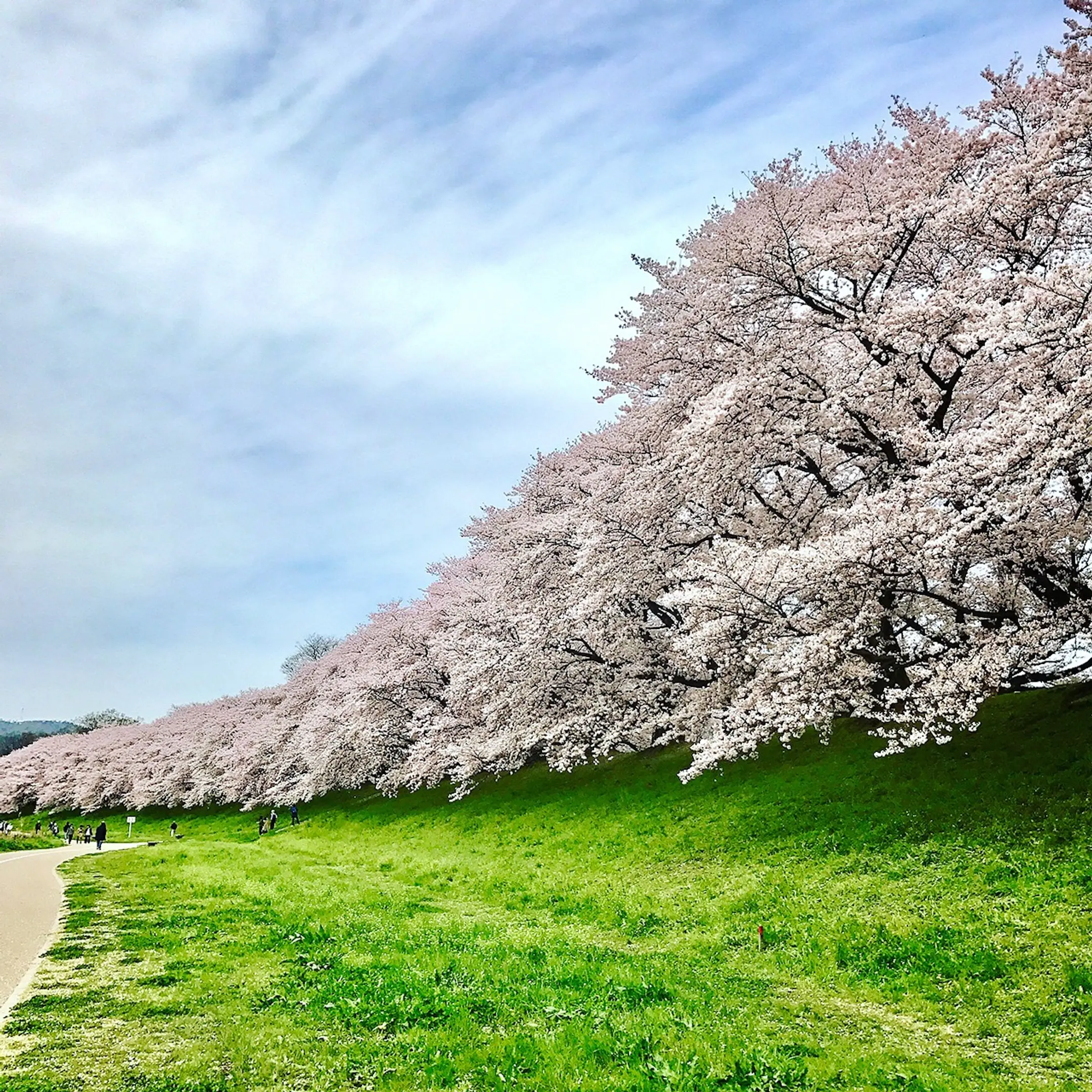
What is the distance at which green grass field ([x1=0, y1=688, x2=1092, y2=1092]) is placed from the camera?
729 centimetres

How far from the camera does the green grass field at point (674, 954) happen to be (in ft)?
23.9

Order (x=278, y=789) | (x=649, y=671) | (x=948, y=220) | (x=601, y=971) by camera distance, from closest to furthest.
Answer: (x=601, y=971) < (x=948, y=220) < (x=649, y=671) < (x=278, y=789)

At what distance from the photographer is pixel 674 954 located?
11797 millimetres

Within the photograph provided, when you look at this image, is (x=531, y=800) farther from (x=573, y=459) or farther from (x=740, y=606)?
(x=740, y=606)

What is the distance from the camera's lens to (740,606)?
1556 cm

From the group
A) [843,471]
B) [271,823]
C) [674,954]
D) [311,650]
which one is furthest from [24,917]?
A: [311,650]

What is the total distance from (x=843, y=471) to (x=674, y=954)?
41.9ft

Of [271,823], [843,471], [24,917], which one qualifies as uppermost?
[843,471]

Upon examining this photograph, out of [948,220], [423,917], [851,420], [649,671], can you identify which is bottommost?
[423,917]

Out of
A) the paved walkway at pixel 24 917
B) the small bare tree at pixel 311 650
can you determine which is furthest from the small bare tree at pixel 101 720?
the paved walkway at pixel 24 917

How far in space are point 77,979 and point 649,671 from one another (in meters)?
18.0

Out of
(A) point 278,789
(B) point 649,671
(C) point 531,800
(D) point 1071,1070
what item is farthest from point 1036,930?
(A) point 278,789

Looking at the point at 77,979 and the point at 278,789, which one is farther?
the point at 278,789

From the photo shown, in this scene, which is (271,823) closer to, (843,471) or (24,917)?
(24,917)
